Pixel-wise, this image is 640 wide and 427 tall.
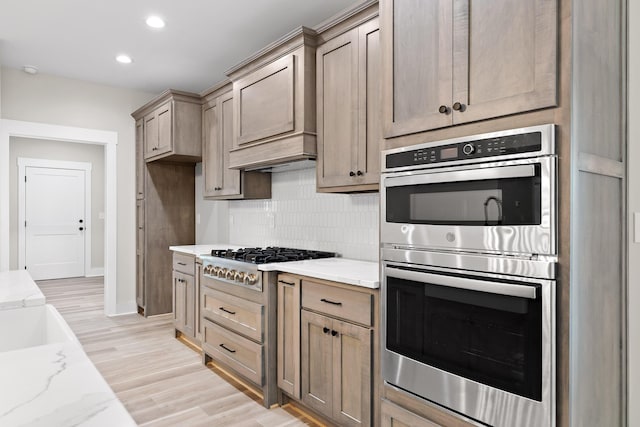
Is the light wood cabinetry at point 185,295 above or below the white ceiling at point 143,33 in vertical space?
below

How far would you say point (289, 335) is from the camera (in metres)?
2.61

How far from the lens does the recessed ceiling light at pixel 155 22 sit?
3.18 metres

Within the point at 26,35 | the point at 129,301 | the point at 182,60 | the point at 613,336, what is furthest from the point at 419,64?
the point at 129,301

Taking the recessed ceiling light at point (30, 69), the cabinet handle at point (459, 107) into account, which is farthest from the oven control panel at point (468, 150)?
the recessed ceiling light at point (30, 69)

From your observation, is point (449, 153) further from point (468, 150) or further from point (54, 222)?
point (54, 222)

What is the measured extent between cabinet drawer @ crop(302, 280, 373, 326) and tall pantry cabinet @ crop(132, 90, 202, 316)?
259cm

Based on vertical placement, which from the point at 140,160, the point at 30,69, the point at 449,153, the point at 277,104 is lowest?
the point at 449,153

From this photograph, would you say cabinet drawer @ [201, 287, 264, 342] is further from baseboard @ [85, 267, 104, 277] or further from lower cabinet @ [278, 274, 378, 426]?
baseboard @ [85, 267, 104, 277]

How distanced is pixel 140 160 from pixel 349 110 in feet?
11.1

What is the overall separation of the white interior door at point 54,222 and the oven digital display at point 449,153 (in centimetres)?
782

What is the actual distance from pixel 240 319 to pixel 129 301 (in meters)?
2.82

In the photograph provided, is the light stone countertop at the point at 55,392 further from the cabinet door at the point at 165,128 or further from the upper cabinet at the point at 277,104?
the cabinet door at the point at 165,128

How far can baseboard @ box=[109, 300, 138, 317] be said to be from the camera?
5008mm
